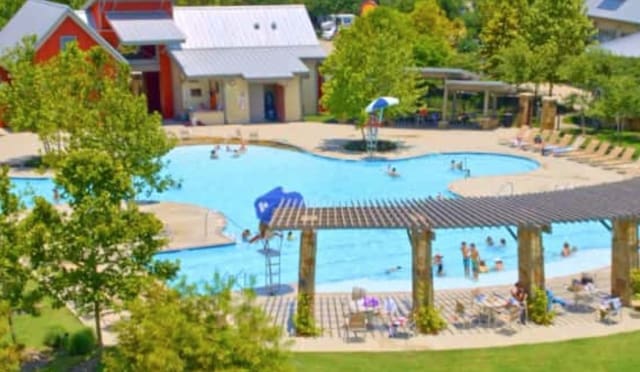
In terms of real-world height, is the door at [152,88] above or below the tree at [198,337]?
above

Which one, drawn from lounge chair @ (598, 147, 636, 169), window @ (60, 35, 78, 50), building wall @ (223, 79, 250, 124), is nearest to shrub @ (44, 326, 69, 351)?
lounge chair @ (598, 147, 636, 169)

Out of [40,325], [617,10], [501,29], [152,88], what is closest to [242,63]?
[152,88]

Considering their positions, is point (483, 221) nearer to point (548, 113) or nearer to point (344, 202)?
point (344, 202)

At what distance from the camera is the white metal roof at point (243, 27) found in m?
55.7

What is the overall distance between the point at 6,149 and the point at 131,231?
3001cm

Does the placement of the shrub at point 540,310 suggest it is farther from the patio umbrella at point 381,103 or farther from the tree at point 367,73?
the tree at point 367,73

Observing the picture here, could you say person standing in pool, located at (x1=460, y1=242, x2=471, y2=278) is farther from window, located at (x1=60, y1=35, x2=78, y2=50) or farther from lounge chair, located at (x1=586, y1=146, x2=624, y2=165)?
window, located at (x1=60, y1=35, x2=78, y2=50)

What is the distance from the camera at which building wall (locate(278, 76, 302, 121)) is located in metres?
53.4

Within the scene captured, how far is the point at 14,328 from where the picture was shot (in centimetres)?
2111

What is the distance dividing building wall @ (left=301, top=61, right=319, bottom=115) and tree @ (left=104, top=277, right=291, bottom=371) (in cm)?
4214

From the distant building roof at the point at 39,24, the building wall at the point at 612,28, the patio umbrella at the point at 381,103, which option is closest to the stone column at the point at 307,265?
the patio umbrella at the point at 381,103

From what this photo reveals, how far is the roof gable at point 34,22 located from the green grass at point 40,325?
30753 millimetres

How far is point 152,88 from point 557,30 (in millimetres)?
23829

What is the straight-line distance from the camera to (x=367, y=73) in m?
44.2
